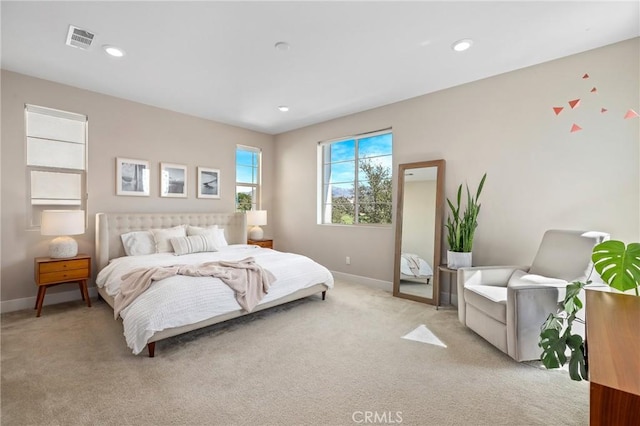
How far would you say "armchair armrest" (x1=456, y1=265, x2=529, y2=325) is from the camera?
283 centimetres

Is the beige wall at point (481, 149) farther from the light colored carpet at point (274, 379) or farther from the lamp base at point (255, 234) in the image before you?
the light colored carpet at point (274, 379)

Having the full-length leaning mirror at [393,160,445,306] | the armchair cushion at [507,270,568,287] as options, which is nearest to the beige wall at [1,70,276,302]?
the full-length leaning mirror at [393,160,445,306]

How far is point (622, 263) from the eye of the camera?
170cm

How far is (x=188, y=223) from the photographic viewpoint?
4.60m

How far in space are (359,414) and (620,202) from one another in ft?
9.65

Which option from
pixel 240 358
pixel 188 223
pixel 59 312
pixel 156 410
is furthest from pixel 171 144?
pixel 156 410

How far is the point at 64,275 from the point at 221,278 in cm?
200

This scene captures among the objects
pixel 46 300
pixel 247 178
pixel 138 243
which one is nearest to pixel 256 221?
pixel 247 178

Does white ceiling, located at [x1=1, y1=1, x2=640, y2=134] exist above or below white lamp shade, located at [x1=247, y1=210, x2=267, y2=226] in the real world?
above

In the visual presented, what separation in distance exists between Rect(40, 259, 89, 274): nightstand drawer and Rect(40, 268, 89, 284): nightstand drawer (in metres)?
0.02

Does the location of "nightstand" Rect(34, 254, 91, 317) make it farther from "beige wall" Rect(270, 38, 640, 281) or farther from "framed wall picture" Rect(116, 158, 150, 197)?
"beige wall" Rect(270, 38, 640, 281)

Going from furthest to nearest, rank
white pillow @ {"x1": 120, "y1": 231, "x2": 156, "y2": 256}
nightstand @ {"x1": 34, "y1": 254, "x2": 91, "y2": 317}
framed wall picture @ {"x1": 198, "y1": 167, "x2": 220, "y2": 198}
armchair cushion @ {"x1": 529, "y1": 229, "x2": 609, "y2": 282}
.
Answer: framed wall picture @ {"x1": 198, "y1": 167, "x2": 220, "y2": 198}, white pillow @ {"x1": 120, "y1": 231, "x2": 156, "y2": 256}, nightstand @ {"x1": 34, "y1": 254, "x2": 91, "y2": 317}, armchair cushion @ {"x1": 529, "y1": 229, "x2": 609, "y2": 282}

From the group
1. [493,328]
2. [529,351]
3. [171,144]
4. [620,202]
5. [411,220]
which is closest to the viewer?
[529,351]

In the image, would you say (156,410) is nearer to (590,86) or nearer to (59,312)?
(59,312)
